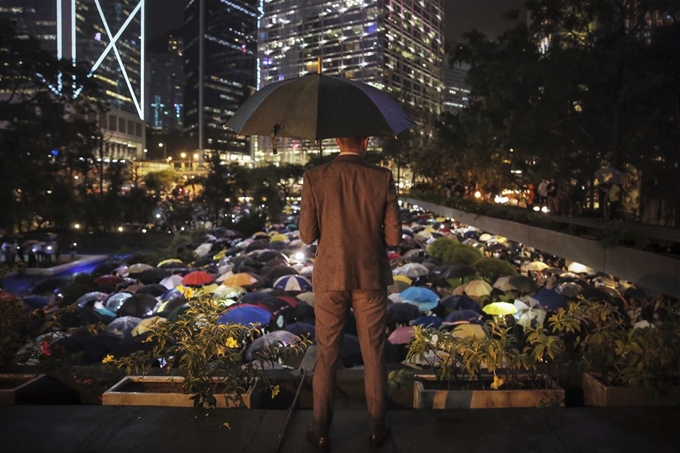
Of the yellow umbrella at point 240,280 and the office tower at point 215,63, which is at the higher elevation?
the office tower at point 215,63

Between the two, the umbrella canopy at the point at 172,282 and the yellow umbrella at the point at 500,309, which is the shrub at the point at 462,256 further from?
the umbrella canopy at the point at 172,282

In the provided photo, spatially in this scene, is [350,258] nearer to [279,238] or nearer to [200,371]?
[200,371]

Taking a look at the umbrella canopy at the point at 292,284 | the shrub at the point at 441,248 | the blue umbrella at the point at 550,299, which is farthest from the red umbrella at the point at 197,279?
the blue umbrella at the point at 550,299

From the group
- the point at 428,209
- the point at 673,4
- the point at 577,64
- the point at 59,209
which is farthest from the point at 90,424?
the point at 428,209

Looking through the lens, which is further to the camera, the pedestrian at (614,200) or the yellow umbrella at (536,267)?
the yellow umbrella at (536,267)

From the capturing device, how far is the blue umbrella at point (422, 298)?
1348 centimetres

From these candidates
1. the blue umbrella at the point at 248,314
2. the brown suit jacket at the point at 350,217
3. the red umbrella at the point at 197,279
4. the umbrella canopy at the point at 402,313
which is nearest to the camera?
the brown suit jacket at the point at 350,217

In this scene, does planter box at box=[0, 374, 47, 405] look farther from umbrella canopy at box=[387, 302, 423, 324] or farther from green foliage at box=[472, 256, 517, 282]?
green foliage at box=[472, 256, 517, 282]

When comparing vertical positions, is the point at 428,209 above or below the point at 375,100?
below

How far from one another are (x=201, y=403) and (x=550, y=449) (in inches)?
81.9

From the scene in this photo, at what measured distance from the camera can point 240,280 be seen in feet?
50.3

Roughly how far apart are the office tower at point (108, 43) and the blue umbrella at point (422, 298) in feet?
265

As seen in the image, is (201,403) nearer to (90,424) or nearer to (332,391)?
(90,424)

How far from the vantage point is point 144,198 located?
4272cm
